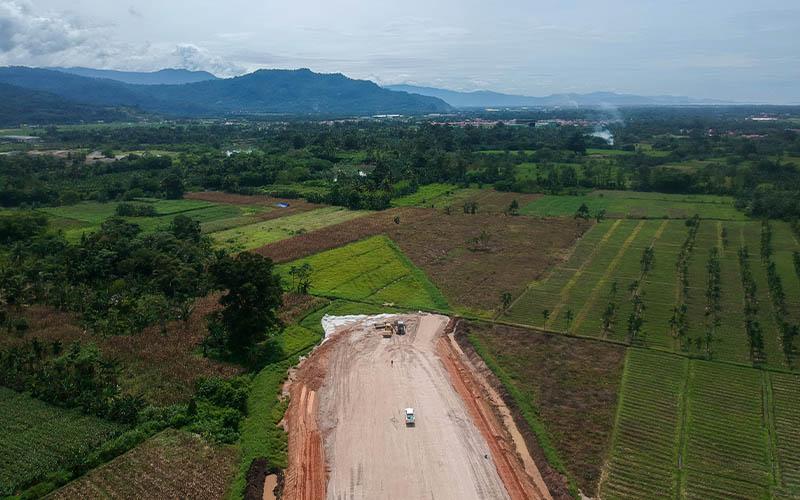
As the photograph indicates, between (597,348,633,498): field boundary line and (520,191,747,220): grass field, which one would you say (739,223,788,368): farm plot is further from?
(520,191,747,220): grass field

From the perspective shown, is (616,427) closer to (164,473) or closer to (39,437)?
(164,473)

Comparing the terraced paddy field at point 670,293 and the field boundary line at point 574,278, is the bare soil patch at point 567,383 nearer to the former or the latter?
the terraced paddy field at point 670,293

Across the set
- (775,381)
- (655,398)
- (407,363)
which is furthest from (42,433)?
(775,381)

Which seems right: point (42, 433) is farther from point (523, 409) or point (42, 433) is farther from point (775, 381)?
point (775, 381)

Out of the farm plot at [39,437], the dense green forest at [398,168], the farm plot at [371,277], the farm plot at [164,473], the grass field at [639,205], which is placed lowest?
the farm plot at [164,473]

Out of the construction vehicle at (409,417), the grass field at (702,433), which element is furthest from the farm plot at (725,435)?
the construction vehicle at (409,417)

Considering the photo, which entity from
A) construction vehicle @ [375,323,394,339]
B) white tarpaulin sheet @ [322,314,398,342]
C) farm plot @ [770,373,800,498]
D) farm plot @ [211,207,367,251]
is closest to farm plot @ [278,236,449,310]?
white tarpaulin sheet @ [322,314,398,342]

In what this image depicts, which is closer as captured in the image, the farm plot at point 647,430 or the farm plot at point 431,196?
the farm plot at point 647,430
